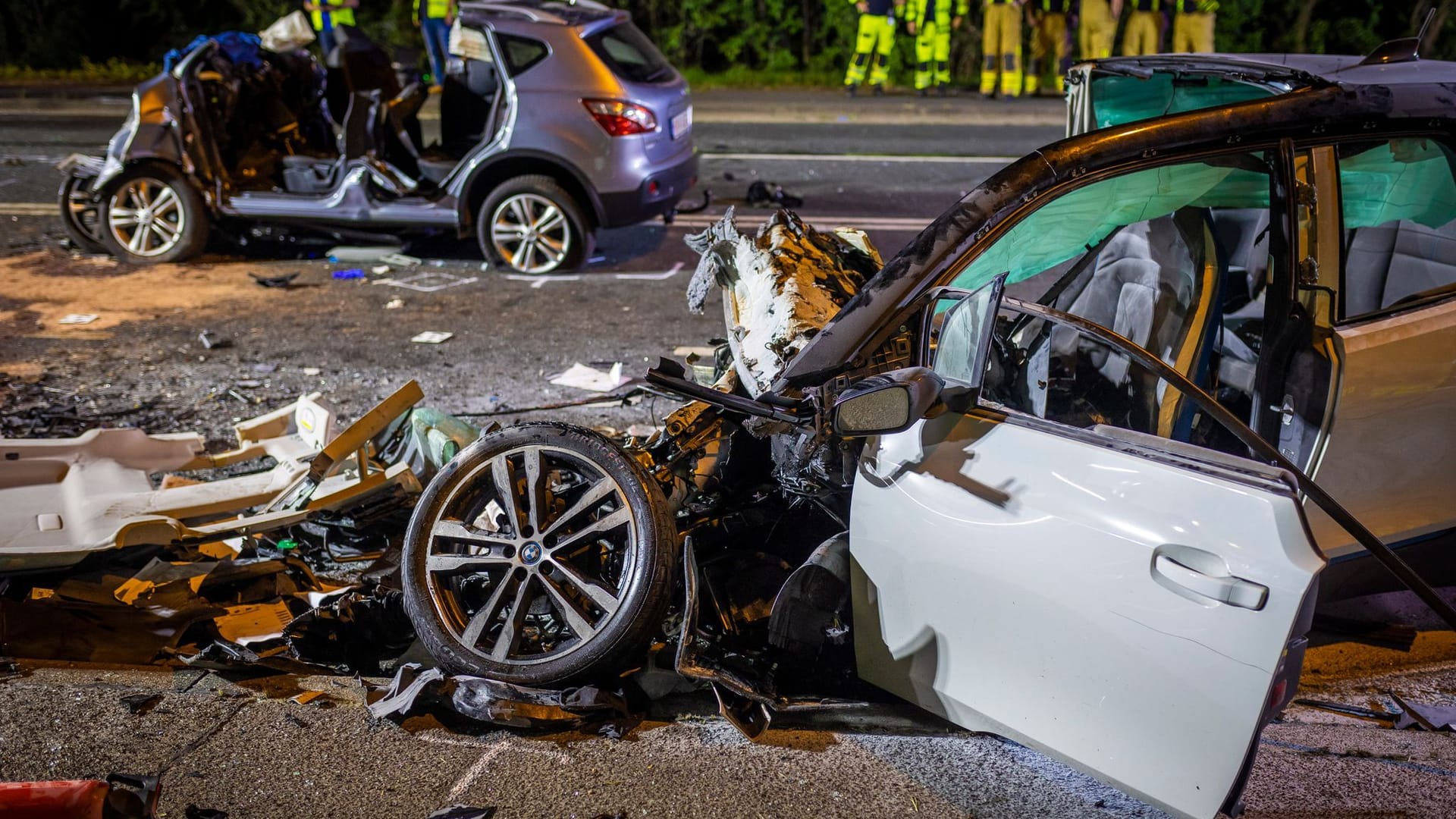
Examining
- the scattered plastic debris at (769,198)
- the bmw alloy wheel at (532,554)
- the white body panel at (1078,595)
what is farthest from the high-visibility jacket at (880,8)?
the white body panel at (1078,595)

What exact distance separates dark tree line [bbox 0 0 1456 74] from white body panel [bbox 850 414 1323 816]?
708 inches

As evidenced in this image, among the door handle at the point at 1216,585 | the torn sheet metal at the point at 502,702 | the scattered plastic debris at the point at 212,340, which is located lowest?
the torn sheet metal at the point at 502,702

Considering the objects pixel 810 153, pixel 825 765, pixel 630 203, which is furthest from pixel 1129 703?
pixel 810 153

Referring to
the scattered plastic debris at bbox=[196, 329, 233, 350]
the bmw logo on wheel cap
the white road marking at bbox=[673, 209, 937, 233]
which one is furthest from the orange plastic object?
the white road marking at bbox=[673, 209, 937, 233]

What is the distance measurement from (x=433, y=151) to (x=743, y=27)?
1373 centimetres

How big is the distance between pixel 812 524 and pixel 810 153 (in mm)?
9898

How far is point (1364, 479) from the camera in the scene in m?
3.07

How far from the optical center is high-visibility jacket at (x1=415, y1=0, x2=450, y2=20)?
1338cm

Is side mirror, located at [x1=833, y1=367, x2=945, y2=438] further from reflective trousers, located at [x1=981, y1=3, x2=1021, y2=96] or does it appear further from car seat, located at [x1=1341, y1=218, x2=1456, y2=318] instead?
reflective trousers, located at [x1=981, y1=3, x2=1021, y2=96]

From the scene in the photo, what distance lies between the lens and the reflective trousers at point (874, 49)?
16891 mm

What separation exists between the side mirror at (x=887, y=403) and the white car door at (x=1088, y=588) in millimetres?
130

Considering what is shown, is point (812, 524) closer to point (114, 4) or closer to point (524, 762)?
point (524, 762)

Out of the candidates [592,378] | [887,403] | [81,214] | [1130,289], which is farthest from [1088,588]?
[81,214]

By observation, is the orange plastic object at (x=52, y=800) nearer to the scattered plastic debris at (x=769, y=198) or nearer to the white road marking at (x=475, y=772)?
the white road marking at (x=475, y=772)
